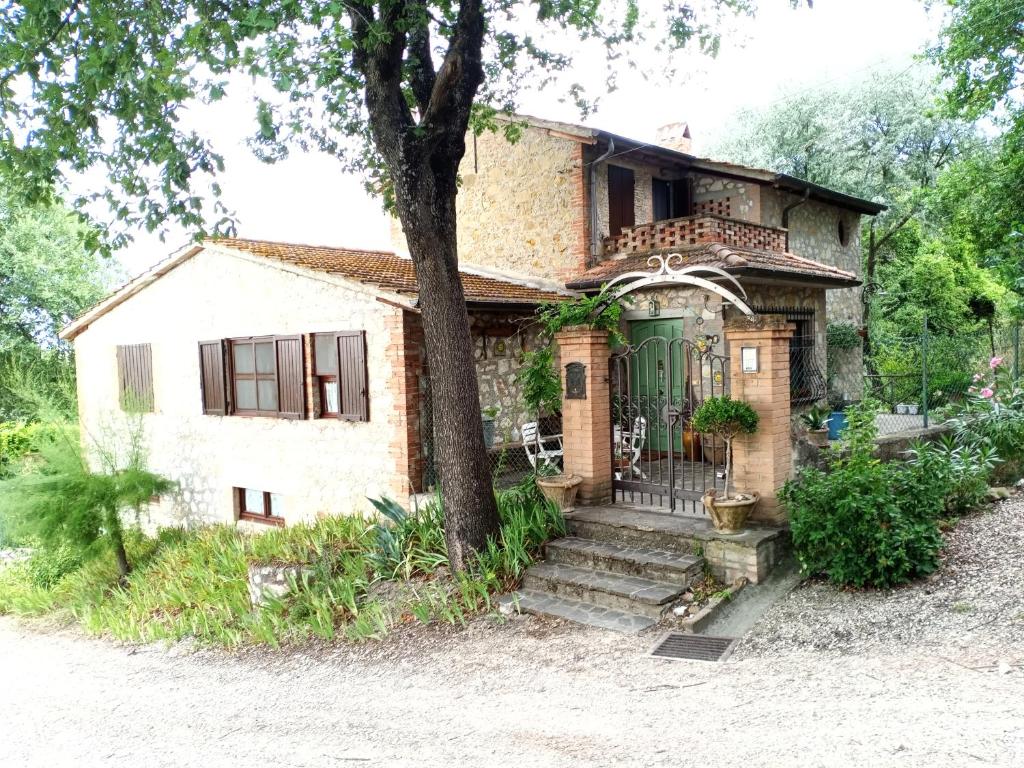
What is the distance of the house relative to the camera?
10305 mm

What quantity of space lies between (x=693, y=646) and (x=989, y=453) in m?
4.67

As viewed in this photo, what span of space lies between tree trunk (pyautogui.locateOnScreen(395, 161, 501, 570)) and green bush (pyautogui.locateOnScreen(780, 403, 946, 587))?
2.98 meters

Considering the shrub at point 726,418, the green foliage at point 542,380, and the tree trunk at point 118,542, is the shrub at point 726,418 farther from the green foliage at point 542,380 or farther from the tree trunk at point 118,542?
the tree trunk at point 118,542

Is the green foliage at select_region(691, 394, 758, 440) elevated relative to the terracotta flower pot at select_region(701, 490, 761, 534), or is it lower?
elevated

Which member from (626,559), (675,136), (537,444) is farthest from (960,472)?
(675,136)

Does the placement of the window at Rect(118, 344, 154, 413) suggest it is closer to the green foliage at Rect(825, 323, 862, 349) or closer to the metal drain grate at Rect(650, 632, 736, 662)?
the metal drain grate at Rect(650, 632, 736, 662)

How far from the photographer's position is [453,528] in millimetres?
7656

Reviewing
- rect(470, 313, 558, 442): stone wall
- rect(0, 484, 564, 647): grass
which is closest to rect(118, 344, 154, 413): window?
rect(0, 484, 564, 647): grass

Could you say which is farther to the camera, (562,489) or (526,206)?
(526,206)

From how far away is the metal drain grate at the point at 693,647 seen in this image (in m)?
5.77

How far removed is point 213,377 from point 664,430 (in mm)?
7435

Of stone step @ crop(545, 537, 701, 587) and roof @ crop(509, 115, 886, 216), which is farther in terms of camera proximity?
roof @ crop(509, 115, 886, 216)

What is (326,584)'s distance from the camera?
323 inches

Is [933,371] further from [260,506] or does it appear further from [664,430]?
[260,506]
